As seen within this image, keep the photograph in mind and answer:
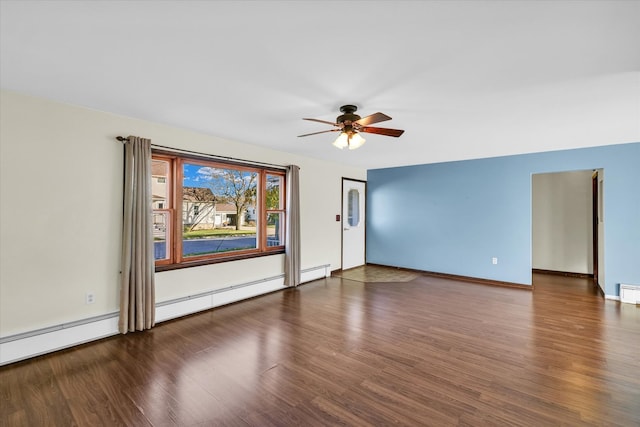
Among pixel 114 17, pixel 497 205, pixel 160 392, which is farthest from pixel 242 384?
pixel 497 205

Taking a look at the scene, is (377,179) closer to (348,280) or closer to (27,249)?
(348,280)

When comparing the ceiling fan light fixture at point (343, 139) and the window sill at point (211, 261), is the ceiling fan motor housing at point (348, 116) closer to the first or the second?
the ceiling fan light fixture at point (343, 139)

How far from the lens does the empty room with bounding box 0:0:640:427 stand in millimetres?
1726

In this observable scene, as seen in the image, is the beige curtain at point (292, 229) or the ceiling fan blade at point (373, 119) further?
Answer: the beige curtain at point (292, 229)

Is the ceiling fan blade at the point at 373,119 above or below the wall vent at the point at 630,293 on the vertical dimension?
above

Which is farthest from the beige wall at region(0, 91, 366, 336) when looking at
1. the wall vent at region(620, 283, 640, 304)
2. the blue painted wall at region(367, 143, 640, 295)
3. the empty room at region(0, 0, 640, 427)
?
the wall vent at region(620, 283, 640, 304)

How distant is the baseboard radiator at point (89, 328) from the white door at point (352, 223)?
2709 mm

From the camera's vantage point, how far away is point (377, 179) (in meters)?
7.00

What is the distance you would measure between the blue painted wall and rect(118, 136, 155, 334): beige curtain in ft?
16.4

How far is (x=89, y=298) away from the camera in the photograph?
2.93m

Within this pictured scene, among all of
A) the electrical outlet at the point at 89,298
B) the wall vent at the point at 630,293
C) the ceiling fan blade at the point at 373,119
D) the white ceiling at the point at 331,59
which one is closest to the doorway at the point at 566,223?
the wall vent at the point at 630,293

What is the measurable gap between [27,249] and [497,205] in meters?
6.67

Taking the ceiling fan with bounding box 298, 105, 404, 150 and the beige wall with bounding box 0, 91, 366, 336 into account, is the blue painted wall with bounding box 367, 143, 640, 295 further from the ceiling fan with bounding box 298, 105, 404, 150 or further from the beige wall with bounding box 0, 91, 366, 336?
the beige wall with bounding box 0, 91, 366, 336

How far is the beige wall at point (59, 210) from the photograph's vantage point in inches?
98.2
